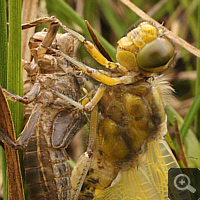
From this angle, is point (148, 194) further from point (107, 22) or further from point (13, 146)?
point (107, 22)

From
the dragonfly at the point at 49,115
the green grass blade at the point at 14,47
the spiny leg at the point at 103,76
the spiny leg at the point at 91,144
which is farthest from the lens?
the spiny leg at the point at 91,144

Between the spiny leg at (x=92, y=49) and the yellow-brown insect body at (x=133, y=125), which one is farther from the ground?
the spiny leg at (x=92, y=49)

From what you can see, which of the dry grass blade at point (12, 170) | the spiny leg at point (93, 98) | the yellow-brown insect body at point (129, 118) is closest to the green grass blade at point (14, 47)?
the dry grass blade at point (12, 170)

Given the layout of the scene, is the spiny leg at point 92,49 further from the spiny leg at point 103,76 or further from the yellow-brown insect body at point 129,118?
the yellow-brown insect body at point 129,118

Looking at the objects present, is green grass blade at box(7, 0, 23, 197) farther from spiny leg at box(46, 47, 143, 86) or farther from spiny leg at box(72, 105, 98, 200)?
spiny leg at box(72, 105, 98, 200)

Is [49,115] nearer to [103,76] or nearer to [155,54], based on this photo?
[103,76]

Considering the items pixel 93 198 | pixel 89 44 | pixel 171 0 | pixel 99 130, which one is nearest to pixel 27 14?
pixel 89 44

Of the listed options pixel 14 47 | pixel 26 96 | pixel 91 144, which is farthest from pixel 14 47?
pixel 91 144
